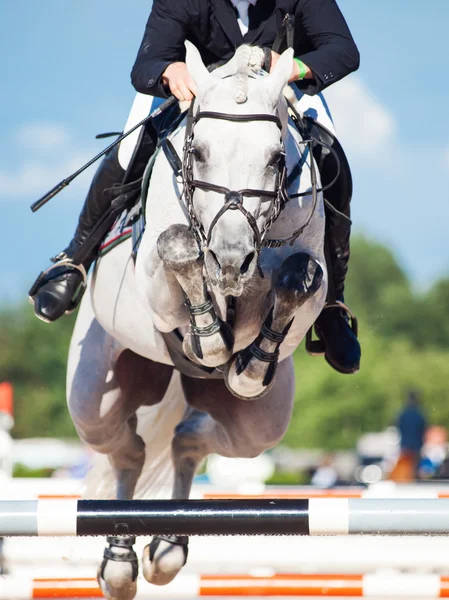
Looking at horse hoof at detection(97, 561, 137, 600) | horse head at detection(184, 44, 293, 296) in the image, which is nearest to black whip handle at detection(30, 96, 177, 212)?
horse head at detection(184, 44, 293, 296)

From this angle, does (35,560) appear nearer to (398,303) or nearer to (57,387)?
(57,387)

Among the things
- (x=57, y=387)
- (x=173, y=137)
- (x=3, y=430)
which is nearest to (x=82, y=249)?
(x=173, y=137)

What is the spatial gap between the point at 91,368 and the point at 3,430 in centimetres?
340

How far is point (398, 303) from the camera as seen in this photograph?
2635 inches

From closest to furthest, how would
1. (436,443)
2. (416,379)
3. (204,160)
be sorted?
(204,160) < (436,443) < (416,379)

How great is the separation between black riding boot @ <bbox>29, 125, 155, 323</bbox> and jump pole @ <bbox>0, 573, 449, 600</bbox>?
1.49 meters

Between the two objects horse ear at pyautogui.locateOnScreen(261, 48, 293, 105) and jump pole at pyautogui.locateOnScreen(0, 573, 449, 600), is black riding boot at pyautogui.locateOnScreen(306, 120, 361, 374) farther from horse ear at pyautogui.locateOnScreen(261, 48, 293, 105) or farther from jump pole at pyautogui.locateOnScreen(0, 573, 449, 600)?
jump pole at pyautogui.locateOnScreen(0, 573, 449, 600)

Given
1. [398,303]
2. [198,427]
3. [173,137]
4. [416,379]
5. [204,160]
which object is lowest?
[198,427]

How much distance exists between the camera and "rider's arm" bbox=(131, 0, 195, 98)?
378 cm

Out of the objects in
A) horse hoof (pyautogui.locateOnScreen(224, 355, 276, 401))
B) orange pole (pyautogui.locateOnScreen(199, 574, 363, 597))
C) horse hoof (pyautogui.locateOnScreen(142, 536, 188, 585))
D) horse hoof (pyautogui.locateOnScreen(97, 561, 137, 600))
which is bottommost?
orange pole (pyautogui.locateOnScreen(199, 574, 363, 597))

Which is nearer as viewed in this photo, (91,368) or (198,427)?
(91,368)

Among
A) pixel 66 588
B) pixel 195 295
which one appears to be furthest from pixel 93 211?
pixel 66 588

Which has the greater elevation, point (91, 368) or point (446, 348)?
point (446, 348)

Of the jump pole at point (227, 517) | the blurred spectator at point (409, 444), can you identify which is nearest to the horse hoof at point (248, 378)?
the jump pole at point (227, 517)
